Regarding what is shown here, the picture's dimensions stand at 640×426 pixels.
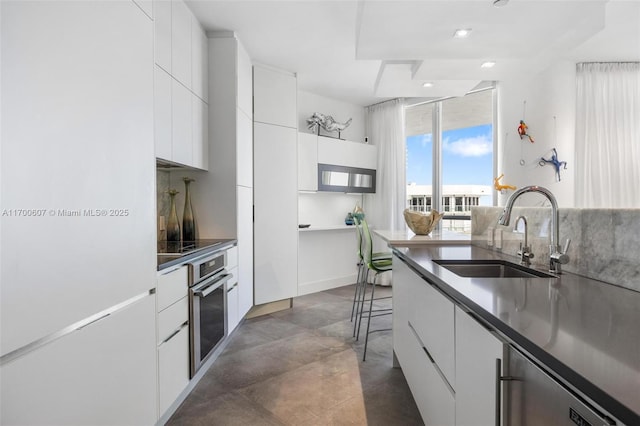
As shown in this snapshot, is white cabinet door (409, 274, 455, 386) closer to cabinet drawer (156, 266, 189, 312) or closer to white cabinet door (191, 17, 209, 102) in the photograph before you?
cabinet drawer (156, 266, 189, 312)

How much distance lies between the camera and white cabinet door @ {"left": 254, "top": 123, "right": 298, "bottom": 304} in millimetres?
3576

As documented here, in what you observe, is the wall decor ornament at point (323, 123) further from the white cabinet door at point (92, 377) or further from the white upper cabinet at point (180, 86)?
the white cabinet door at point (92, 377)

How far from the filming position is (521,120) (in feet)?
12.3

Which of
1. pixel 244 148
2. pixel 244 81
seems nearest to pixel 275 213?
pixel 244 148

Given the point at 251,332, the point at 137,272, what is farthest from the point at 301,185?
the point at 137,272

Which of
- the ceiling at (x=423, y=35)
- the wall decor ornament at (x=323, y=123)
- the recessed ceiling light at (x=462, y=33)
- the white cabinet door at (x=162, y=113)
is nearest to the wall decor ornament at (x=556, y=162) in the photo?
the ceiling at (x=423, y=35)

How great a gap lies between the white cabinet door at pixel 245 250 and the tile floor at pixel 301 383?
0.30 m

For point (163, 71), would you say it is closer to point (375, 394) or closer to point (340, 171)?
point (375, 394)

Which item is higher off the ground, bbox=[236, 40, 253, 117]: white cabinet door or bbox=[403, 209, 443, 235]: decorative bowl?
bbox=[236, 40, 253, 117]: white cabinet door

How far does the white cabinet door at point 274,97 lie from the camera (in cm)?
360

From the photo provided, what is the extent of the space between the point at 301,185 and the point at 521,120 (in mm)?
2655

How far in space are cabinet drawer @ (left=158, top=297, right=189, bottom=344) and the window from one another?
12.2 ft

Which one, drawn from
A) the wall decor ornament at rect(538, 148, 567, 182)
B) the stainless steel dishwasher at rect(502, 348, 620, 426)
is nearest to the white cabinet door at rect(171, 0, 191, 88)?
the stainless steel dishwasher at rect(502, 348, 620, 426)

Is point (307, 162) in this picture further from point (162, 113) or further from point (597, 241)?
point (597, 241)
